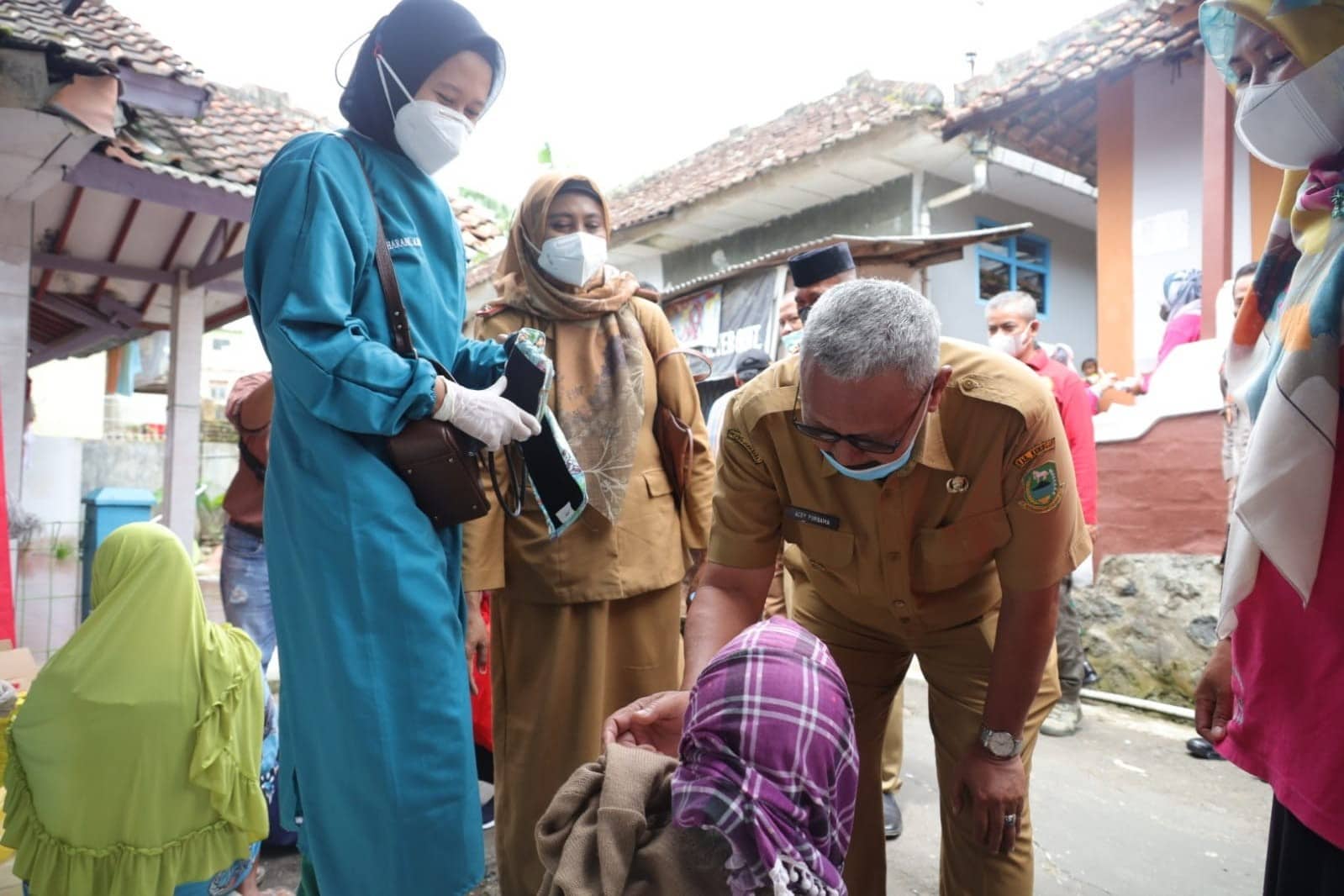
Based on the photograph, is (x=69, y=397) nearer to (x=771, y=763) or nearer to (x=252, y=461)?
(x=252, y=461)

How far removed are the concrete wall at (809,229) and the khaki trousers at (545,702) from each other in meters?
8.40

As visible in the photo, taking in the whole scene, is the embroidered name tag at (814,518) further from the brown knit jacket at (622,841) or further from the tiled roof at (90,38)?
the tiled roof at (90,38)

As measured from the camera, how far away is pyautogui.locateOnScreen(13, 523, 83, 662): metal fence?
673cm

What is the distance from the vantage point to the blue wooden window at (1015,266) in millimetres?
10703

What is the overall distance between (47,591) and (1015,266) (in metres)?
11.0

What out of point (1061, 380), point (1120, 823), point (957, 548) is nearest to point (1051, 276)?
point (1061, 380)

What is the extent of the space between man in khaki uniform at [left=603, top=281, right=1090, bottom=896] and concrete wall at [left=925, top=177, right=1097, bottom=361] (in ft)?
26.4

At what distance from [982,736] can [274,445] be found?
159cm

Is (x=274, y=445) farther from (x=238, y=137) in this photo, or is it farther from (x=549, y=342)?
(x=238, y=137)

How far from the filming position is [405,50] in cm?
197

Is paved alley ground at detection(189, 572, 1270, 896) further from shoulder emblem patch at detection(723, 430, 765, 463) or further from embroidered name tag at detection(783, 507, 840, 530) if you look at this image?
shoulder emblem patch at detection(723, 430, 765, 463)

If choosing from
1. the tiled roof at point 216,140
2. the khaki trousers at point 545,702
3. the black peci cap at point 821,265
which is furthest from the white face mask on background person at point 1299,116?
the tiled roof at point 216,140

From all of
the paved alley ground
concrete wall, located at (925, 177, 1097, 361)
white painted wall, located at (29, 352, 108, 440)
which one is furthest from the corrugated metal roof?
white painted wall, located at (29, 352, 108, 440)

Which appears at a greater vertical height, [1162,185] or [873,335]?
[1162,185]
